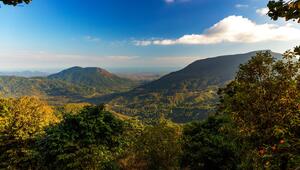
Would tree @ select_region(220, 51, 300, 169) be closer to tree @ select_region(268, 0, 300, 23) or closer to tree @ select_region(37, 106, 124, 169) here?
tree @ select_region(268, 0, 300, 23)

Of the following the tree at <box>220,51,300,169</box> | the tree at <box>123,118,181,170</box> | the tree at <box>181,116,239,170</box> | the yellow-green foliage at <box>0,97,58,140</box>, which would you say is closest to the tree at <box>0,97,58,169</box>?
the yellow-green foliage at <box>0,97,58,140</box>

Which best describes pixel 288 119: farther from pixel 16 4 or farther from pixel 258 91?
pixel 16 4

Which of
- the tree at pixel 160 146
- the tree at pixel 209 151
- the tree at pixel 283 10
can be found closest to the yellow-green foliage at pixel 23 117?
the tree at pixel 160 146

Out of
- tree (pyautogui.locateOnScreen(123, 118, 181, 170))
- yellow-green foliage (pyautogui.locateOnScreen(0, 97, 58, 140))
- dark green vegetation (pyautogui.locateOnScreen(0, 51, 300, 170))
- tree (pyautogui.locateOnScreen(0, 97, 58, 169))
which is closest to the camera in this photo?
dark green vegetation (pyautogui.locateOnScreen(0, 51, 300, 170))

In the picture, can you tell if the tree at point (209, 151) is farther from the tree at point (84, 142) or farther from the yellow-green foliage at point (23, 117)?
the yellow-green foliage at point (23, 117)

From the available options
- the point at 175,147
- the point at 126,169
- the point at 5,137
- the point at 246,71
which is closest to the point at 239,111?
the point at 246,71

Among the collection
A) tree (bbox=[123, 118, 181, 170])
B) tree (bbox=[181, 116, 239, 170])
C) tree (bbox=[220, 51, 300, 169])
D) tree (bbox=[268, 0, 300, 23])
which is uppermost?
tree (bbox=[268, 0, 300, 23])
